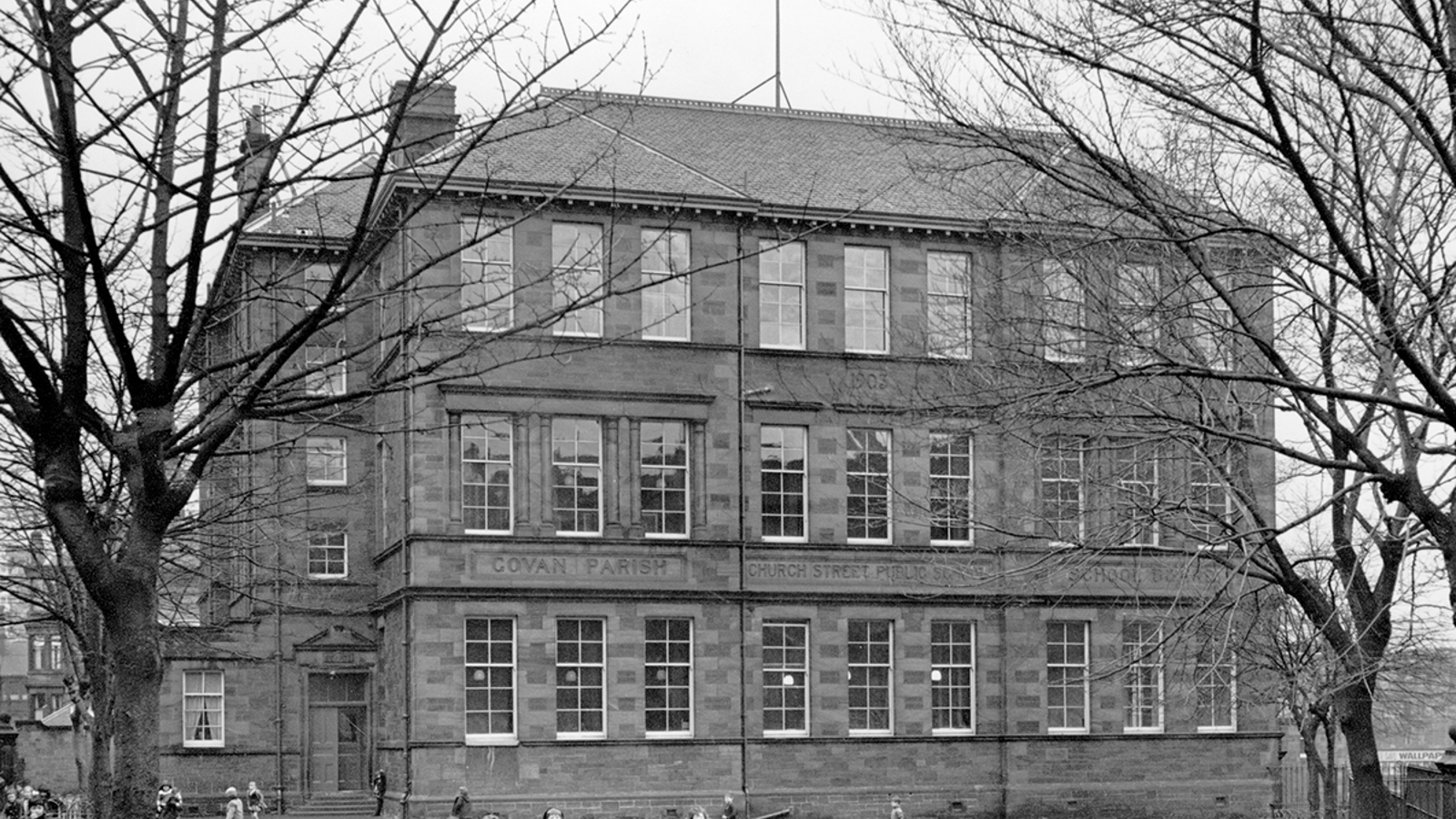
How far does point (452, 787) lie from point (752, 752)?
6555mm

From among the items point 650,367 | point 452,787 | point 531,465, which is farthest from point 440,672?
point 650,367

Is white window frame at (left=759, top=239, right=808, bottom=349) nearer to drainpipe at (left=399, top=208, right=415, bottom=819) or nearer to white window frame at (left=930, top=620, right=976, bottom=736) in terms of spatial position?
white window frame at (left=930, top=620, right=976, bottom=736)

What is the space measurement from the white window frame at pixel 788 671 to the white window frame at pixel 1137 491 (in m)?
12.8

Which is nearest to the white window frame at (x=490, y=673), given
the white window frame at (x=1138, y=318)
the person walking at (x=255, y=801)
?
the person walking at (x=255, y=801)

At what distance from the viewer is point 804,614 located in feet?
131

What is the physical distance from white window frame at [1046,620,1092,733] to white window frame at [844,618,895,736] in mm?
3857

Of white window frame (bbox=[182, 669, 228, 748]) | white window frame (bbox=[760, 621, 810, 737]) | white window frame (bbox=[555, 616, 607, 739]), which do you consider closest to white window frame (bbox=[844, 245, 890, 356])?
white window frame (bbox=[760, 621, 810, 737])

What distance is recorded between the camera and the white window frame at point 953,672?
4112cm

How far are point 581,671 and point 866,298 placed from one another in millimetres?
10691

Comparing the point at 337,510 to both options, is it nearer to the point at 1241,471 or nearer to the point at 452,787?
the point at 452,787

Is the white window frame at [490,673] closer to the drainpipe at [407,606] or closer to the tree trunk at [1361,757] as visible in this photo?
the drainpipe at [407,606]

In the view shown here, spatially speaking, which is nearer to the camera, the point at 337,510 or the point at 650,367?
the point at 650,367

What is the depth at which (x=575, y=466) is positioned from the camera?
38688 millimetres

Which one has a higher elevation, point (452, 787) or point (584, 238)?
point (584, 238)
